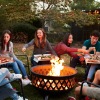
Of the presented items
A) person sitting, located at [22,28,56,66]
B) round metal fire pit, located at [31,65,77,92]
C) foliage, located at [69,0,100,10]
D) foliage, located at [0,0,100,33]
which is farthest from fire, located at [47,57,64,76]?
foliage, located at [69,0,100,10]

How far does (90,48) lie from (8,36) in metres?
1.84

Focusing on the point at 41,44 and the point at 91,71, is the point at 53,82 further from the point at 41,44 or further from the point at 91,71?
the point at 41,44

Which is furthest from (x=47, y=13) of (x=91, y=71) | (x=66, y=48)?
(x=91, y=71)

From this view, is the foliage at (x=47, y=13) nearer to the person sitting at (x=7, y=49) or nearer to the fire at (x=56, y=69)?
the person sitting at (x=7, y=49)

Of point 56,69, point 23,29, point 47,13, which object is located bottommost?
point 56,69

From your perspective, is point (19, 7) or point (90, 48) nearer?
point (90, 48)

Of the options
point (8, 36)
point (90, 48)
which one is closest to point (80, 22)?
point (90, 48)

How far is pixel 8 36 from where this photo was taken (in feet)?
16.2

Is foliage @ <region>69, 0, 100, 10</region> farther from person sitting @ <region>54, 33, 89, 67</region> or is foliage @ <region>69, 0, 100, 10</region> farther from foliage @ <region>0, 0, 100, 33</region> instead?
person sitting @ <region>54, 33, 89, 67</region>

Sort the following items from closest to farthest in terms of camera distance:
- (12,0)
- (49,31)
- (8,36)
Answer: (8,36) → (12,0) → (49,31)


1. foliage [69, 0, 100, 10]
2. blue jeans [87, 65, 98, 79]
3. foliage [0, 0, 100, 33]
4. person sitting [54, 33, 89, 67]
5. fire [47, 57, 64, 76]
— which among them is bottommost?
blue jeans [87, 65, 98, 79]

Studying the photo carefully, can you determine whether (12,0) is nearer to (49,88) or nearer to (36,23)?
(36,23)

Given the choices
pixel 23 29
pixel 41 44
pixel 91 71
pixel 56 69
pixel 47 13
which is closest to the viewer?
pixel 56 69

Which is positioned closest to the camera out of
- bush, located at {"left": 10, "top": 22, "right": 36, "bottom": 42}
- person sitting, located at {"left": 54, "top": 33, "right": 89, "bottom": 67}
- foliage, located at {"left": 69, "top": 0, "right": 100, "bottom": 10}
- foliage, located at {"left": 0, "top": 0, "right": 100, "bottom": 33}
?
person sitting, located at {"left": 54, "top": 33, "right": 89, "bottom": 67}
